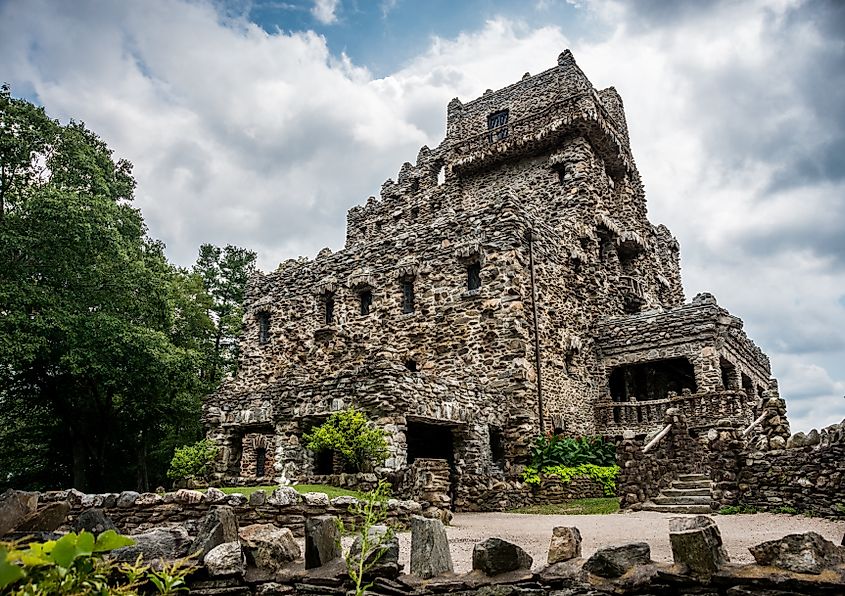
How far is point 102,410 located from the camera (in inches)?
1019

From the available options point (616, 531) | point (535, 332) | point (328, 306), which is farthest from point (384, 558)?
point (328, 306)

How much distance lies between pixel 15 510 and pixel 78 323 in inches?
659

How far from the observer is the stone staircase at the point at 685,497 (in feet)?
42.6

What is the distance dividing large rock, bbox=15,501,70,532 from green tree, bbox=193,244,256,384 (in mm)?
26401

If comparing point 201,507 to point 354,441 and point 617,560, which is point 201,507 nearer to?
point 354,441

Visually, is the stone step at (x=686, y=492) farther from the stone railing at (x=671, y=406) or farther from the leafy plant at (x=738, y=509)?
the stone railing at (x=671, y=406)

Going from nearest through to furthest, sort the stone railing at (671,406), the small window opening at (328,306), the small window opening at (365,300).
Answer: the stone railing at (671,406), the small window opening at (365,300), the small window opening at (328,306)

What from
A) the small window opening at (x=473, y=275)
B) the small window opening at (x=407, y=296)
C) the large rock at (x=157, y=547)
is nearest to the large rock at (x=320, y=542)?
the large rock at (x=157, y=547)

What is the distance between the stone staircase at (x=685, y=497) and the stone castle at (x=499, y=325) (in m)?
1.67

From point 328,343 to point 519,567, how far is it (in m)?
18.9

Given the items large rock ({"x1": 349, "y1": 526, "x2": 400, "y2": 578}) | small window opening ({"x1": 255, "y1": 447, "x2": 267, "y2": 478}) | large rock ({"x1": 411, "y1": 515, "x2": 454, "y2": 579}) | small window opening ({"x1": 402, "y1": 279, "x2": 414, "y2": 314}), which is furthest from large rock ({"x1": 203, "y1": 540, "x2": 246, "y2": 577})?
small window opening ({"x1": 402, "y1": 279, "x2": 414, "y2": 314})

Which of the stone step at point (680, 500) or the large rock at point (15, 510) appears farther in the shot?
the stone step at point (680, 500)

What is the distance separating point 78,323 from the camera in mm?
21203

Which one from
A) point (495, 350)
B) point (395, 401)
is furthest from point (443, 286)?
point (395, 401)
